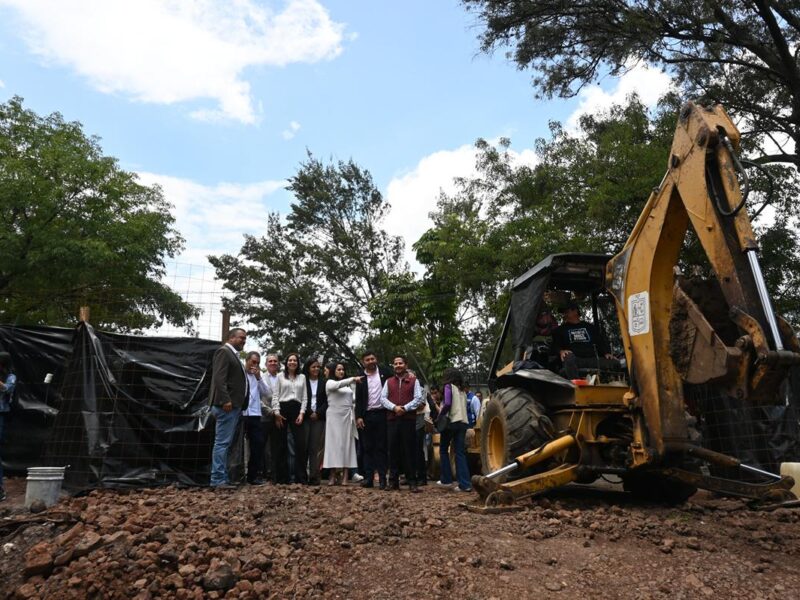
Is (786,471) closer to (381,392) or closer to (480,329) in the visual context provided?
(381,392)

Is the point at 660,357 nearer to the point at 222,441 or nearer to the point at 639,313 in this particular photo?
the point at 639,313

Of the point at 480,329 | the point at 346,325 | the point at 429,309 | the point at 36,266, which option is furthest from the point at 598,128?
the point at 346,325

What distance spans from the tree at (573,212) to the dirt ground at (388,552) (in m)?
9.91

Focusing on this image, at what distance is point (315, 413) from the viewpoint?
865cm

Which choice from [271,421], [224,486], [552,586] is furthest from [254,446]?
[552,586]

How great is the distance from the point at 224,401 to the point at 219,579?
3.61 metres

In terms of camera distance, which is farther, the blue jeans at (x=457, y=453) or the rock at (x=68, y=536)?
the blue jeans at (x=457, y=453)

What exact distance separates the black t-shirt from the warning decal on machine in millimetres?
1185

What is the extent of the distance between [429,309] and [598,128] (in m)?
7.84

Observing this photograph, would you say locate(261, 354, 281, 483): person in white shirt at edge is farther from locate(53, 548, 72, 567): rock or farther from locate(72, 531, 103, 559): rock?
locate(53, 548, 72, 567): rock

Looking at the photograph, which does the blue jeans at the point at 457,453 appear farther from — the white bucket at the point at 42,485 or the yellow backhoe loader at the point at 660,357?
the white bucket at the point at 42,485

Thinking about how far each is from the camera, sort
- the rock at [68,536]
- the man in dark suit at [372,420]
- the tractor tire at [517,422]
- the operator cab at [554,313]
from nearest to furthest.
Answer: the rock at [68,536], the tractor tire at [517,422], the operator cab at [554,313], the man in dark suit at [372,420]

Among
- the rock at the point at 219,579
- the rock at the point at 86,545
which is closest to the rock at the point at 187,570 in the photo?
the rock at the point at 219,579

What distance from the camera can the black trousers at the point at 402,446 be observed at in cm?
790
